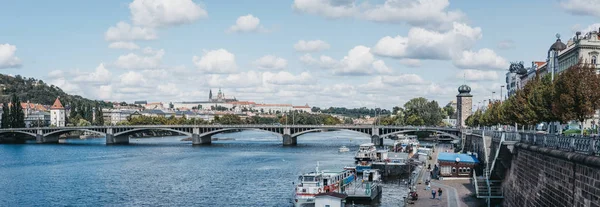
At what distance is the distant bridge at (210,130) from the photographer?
14550 cm

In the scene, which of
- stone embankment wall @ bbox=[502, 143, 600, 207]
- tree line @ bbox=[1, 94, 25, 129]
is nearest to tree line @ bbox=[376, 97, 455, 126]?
tree line @ bbox=[1, 94, 25, 129]

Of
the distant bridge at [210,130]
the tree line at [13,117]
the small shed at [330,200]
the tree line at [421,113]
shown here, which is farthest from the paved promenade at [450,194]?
the tree line at [13,117]

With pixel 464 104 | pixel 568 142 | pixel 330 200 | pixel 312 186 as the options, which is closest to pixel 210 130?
pixel 464 104

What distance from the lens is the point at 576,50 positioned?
271ft

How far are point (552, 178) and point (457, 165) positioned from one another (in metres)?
38.6

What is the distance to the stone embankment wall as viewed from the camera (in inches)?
865

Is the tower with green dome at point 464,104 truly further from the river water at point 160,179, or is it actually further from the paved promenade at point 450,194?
the paved promenade at point 450,194

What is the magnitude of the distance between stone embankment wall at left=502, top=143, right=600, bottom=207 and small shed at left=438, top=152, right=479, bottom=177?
25195 mm

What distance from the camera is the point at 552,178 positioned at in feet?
88.9

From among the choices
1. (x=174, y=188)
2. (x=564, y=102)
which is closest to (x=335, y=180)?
(x=174, y=188)

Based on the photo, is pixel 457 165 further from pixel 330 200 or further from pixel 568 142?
pixel 568 142

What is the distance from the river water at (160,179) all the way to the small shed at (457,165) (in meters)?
4.90

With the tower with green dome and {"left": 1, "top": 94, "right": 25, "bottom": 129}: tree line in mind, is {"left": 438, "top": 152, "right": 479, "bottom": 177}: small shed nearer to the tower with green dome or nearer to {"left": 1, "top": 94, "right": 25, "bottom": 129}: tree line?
the tower with green dome

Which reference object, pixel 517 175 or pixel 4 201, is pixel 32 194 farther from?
pixel 517 175
